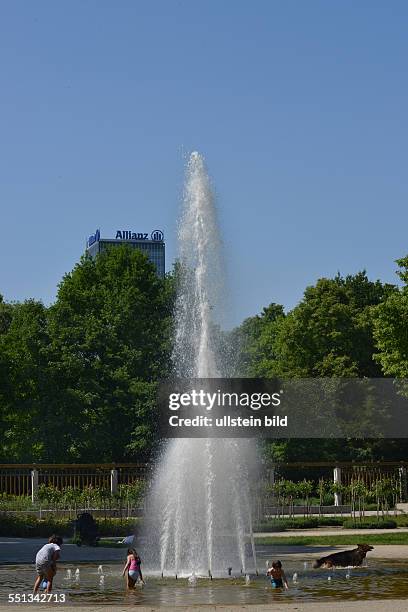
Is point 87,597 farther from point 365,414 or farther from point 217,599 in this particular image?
point 365,414

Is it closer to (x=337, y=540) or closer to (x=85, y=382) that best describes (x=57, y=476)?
(x=85, y=382)

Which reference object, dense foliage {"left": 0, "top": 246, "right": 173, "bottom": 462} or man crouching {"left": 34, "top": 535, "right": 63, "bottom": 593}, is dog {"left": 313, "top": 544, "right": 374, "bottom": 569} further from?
dense foliage {"left": 0, "top": 246, "right": 173, "bottom": 462}

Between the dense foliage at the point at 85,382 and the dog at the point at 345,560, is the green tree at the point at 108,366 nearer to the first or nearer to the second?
the dense foliage at the point at 85,382

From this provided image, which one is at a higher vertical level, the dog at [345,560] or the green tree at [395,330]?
the green tree at [395,330]

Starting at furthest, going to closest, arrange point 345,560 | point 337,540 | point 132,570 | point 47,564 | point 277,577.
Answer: point 337,540, point 345,560, point 132,570, point 277,577, point 47,564

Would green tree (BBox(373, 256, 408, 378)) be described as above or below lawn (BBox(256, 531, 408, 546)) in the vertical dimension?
above

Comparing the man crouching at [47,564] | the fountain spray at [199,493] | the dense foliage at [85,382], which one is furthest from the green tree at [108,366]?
the man crouching at [47,564]

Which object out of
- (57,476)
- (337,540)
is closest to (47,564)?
(337,540)

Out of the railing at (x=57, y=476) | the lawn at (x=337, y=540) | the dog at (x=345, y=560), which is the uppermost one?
the railing at (x=57, y=476)

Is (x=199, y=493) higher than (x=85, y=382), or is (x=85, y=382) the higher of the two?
(x=85, y=382)

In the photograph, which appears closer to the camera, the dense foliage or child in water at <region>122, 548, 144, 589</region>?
child in water at <region>122, 548, 144, 589</region>

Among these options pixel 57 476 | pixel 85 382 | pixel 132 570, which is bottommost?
pixel 132 570

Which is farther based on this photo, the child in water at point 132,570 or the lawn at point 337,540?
the lawn at point 337,540

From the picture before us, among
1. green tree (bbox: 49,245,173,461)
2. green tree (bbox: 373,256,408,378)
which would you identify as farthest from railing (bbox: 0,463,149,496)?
green tree (bbox: 373,256,408,378)
